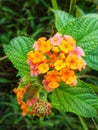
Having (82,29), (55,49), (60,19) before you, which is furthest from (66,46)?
(60,19)

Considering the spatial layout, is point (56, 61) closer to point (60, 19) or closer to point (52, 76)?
point (52, 76)

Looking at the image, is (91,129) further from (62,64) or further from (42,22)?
(62,64)

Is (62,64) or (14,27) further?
(14,27)

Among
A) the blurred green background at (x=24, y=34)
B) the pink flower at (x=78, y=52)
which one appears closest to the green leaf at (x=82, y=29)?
the pink flower at (x=78, y=52)

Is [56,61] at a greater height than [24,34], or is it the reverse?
[24,34]

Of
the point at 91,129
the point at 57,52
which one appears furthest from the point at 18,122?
the point at 57,52

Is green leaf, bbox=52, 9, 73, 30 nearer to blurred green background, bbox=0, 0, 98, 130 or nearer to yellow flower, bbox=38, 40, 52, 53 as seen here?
yellow flower, bbox=38, 40, 52, 53
